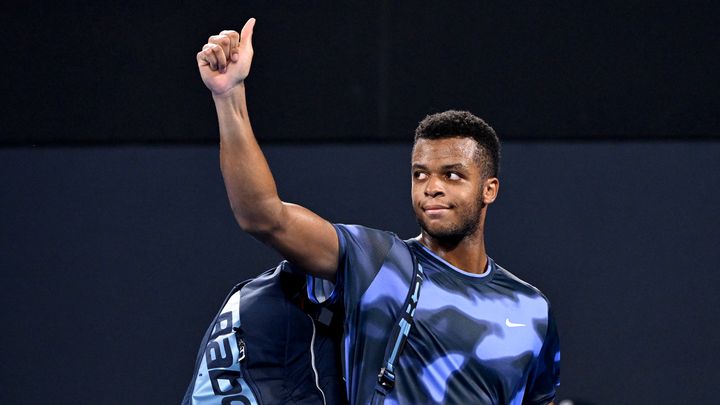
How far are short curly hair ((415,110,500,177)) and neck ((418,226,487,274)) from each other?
0.47ft

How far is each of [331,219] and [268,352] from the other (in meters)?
1.28

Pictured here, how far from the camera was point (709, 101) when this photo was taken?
124 inches

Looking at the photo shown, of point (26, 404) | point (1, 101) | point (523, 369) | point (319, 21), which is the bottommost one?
point (26, 404)

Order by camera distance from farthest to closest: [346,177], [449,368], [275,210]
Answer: [346,177]
[449,368]
[275,210]

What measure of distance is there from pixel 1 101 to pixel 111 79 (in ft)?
1.19

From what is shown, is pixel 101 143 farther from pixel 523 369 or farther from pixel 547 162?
pixel 523 369

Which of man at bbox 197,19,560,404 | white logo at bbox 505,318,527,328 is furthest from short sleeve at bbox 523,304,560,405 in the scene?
white logo at bbox 505,318,527,328

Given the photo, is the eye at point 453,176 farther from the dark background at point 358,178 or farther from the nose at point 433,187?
the dark background at point 358,178

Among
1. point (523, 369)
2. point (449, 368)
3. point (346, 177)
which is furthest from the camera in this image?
point (346, 177)

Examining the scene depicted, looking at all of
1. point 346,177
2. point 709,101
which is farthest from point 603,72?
point 346,177

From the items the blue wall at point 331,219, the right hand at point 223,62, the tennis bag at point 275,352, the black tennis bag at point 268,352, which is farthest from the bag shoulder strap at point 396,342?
the blue wall at point 331,219

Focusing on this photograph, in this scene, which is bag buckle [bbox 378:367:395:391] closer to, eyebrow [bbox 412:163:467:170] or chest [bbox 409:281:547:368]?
chest [bbox 409:281:547:368]

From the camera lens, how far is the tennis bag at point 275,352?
6.04 ft

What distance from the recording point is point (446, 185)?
6.59 ft
